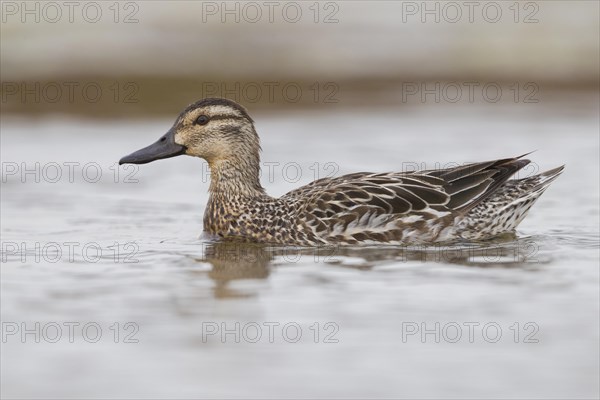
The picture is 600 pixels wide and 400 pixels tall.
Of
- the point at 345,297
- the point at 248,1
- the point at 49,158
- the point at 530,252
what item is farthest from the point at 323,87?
the point at 345,297

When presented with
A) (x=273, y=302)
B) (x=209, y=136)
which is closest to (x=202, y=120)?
(x=209, y=136)

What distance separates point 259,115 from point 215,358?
34.8 ft

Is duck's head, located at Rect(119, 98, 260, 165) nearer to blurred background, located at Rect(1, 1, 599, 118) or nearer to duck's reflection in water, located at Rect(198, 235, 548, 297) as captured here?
duck's reflection in water, located at Rect(198, 235, 548, 297)

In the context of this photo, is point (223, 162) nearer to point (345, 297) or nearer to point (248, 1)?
point (345, 297)

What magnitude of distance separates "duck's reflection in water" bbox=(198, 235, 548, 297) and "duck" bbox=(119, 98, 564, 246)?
0.16m

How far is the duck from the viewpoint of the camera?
10.1m

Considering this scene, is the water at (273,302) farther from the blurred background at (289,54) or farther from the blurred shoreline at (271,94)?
the blurred background at (289,54)

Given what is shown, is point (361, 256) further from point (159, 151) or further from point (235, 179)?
point (159, 151)

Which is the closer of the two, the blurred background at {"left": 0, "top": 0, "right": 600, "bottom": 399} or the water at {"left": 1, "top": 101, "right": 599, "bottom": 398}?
the water at {"left": 1, "top": 101, "right": 599, "bottom": 398}

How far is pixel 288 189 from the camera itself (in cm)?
1306

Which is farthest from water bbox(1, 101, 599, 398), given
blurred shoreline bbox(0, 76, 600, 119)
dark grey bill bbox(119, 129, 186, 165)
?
blurred shoreline bbox(0, 76, 600, 119)

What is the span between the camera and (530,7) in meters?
21.4

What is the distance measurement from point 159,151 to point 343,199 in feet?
5.27

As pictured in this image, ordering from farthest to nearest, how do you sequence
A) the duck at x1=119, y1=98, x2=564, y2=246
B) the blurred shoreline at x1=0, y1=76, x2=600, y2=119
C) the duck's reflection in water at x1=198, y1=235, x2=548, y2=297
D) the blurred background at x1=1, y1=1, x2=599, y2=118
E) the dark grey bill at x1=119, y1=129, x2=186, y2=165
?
the blurred background at x1=1, y1=1, x2=599, y2=118, the blurred shoreline at x1=0, y1=76, x2=600, y2=119, the dark grey bill at x1=119, y1=129, x2=186, y2=165, the duck at x1=119, y1=98, x2=564, y2=246, the duck's reflection in water at x1=198, y1=235, x2=548, y2=297
